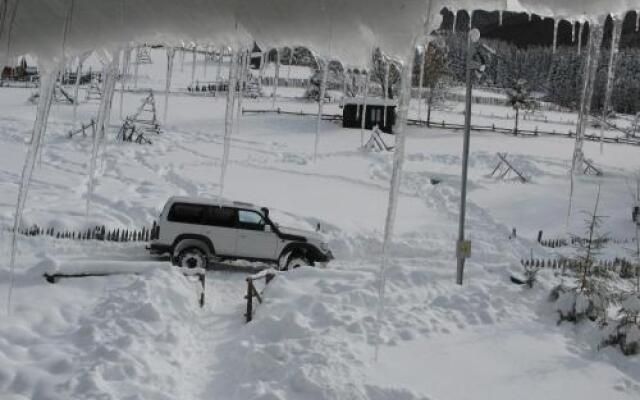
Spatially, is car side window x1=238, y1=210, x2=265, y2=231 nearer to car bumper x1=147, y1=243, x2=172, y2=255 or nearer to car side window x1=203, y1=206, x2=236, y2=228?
car side window x1=203, y1=206, x2=236, y2=228

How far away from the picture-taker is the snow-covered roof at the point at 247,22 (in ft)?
4.99

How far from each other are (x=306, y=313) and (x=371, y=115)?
105ft

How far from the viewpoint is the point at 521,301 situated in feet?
37.8

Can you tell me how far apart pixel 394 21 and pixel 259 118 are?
1626 inches

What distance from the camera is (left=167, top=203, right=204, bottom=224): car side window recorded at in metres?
13.6

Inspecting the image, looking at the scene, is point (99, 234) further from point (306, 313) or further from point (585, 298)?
point (585, 298)

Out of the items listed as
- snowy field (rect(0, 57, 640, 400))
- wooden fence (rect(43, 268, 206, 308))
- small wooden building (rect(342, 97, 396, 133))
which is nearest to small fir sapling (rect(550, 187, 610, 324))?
snowy field (rect(0, 57, 640, 400))

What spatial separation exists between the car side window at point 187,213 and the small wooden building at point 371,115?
89.9 ft

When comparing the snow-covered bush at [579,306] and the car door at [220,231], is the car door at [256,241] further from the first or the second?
the snow-covered bush at [579,306]

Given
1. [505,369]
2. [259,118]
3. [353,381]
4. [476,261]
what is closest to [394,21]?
[353,381]

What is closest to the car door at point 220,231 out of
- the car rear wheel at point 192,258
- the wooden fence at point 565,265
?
the car rear wheel at point 192,258

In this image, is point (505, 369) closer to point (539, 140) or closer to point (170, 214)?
point (170, 214)

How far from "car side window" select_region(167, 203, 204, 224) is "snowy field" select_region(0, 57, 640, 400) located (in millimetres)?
1425

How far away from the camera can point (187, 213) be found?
13672 mm
